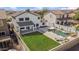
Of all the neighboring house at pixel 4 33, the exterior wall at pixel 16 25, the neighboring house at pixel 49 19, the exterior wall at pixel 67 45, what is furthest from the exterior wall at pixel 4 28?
the exterior wall at pixel 67 45

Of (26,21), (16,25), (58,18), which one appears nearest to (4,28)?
(16,25)

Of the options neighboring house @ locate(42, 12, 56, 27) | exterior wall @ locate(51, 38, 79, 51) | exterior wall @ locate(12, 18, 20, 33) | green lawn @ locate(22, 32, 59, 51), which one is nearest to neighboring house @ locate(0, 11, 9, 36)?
exterior wall @ locate(12, 18, 20, 33)

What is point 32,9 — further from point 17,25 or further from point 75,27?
point 75,27

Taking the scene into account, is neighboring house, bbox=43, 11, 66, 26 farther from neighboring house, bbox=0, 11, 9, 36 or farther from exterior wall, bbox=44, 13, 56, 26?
neighboring house, bbox=0, 11, 9, 36

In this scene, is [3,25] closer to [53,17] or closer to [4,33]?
[4,33]

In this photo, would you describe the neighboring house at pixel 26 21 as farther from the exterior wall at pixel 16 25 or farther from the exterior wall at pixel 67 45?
the exterior wall at pixel 67 45

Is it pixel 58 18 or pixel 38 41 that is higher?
pixel 58 18
